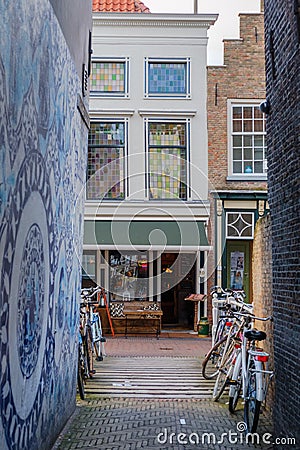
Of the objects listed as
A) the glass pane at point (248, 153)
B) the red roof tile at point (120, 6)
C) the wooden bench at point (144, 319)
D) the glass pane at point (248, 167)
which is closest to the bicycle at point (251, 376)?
the wooden bench at point (144, 319)

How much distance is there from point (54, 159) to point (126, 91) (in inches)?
494

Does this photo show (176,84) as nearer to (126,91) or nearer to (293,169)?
(126,91)

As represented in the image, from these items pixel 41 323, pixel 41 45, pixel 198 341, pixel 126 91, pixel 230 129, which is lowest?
pixel 198 341

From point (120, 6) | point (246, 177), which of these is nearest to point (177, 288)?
point (246, 177)

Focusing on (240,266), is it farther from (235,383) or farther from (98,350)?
(235,383)

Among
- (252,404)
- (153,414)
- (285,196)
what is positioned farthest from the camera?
(153,414)

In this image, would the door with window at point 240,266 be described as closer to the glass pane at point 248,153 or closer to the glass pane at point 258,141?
Answer: the glass pane at point 248,153

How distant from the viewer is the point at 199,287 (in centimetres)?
Answer: 1761

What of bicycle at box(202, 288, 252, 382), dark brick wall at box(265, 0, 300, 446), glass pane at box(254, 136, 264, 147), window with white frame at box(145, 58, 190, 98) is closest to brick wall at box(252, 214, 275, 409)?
bicycle at box(202, 288, 252, 382)

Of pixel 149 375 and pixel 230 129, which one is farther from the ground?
pixel 230 129

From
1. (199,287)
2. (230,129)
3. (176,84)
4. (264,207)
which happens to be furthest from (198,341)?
(176,84)

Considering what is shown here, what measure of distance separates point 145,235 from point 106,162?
244cm

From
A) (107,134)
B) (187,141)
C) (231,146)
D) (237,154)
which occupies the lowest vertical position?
(237,154)
